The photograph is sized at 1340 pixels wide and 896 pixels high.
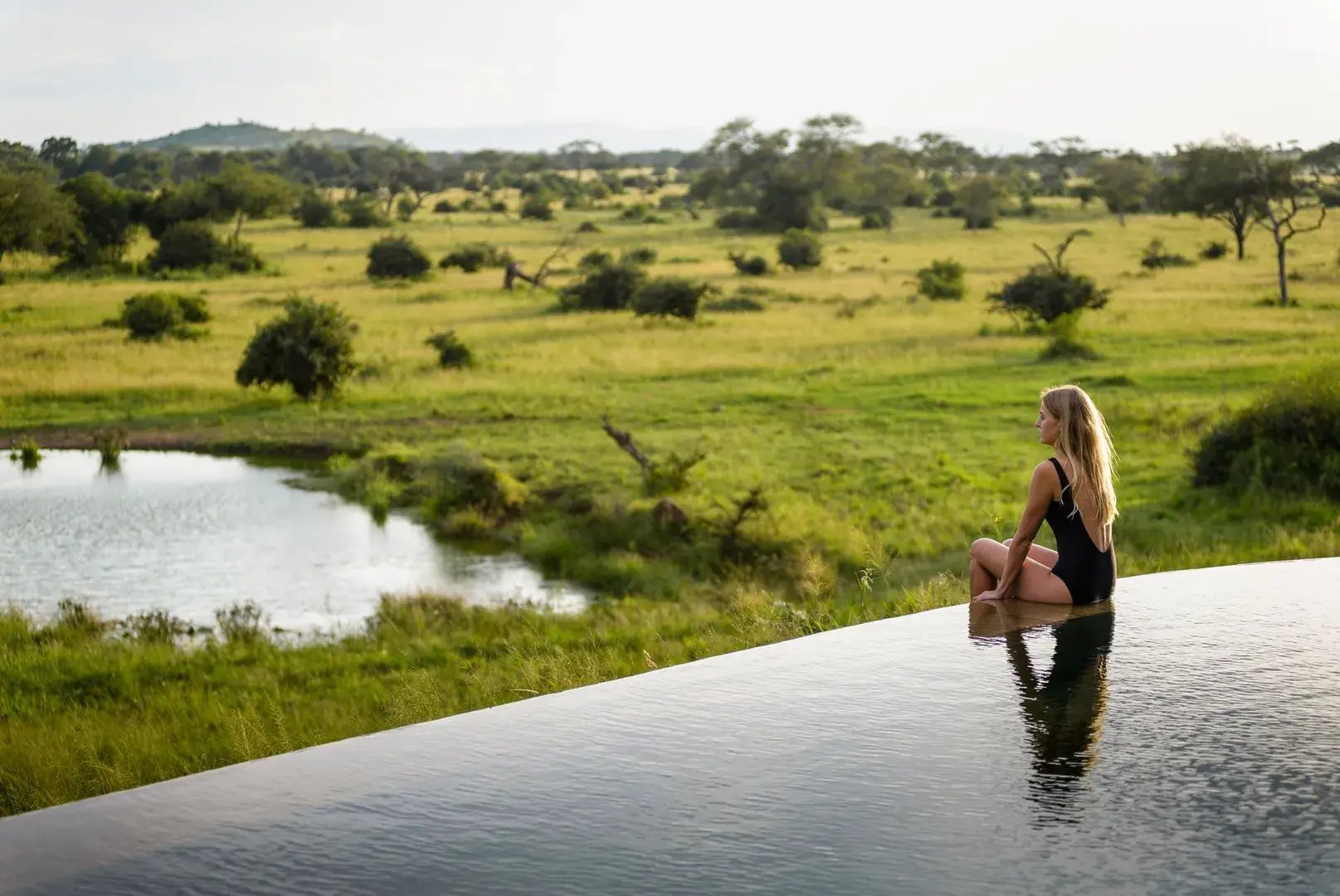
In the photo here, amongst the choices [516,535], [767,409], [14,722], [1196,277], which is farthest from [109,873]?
[1196,277]

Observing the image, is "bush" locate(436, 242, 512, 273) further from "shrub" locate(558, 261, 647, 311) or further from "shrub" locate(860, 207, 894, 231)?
"shrub" locate(860, 207, 894, 231)

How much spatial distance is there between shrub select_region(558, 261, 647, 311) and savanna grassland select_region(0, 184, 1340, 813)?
85cm

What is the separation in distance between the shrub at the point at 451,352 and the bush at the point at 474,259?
718 inches

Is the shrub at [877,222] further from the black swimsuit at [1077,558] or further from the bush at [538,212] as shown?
the black swimsuit at [1077,558]

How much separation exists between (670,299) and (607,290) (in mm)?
3676

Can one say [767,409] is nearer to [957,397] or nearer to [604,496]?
[957,397]

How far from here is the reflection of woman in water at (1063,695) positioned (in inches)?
197

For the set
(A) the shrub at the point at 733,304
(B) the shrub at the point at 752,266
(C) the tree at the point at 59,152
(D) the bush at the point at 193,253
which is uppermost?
(C) the tree at the point at 59,152

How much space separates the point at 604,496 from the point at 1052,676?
468 inches

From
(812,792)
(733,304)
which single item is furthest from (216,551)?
(733,304)

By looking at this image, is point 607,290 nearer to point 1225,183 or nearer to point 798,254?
point 798,254

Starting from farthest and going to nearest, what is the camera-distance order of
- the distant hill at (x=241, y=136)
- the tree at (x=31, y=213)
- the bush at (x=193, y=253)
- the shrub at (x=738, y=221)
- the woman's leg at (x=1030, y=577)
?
the distant hill at (x=241, y=136)
the shrub at (x=738, y=221)
the bush at (x=193, y=253)
the tree at (x=31, y=213)
the woman's leg at (x=1030, y=577)

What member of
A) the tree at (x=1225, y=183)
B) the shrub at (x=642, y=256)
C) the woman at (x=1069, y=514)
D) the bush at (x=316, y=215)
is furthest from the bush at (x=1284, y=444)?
the bush at (x=316, y=215)

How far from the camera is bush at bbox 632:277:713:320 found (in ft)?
118
